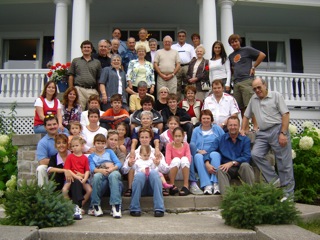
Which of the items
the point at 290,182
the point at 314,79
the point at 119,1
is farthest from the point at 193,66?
the point at 314,79

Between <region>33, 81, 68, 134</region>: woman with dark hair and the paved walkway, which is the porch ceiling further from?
the paved walkway

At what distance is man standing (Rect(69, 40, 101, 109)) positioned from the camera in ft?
22.7

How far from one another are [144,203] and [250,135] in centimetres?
190

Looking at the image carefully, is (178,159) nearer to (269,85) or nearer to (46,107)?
(46,107)

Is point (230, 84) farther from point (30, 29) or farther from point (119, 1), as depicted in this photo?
point (30, 29)

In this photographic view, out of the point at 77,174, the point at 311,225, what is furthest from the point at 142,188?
the point at 311,225

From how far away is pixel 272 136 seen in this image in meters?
4.93

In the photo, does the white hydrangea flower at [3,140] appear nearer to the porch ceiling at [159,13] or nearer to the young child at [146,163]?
the young child at [146,163]

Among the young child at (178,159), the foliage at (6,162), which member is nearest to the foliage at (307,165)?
the young child at (178,159)

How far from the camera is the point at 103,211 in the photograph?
15.7 feet

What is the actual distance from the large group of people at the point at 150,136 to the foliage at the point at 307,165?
49.9 inches

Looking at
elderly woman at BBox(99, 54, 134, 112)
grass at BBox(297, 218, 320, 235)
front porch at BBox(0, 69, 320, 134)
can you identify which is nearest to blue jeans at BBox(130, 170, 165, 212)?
grass at BBox(297, 218, 320, 235)

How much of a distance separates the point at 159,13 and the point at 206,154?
7.83 meters

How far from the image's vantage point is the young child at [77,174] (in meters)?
4.39
